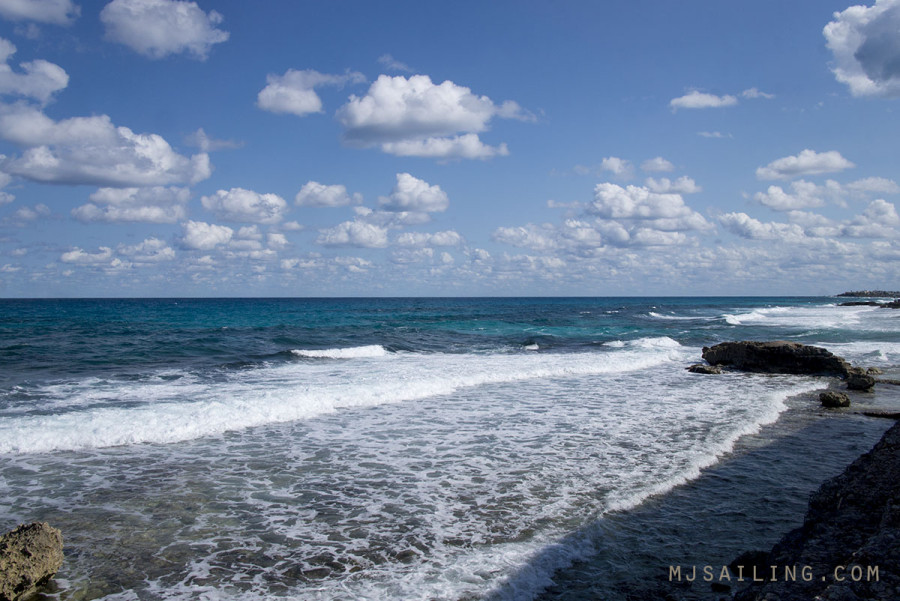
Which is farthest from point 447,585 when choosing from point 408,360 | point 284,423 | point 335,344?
point 335,344

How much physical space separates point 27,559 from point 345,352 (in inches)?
829

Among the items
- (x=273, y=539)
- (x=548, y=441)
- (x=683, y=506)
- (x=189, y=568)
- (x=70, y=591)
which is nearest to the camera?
(x=70, y=591)

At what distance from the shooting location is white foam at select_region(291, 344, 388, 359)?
24.2m

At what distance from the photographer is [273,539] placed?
568 centimetres

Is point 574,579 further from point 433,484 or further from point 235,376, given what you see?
point 235,376

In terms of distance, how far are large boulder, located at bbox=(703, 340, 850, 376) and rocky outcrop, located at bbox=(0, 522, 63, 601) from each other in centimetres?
1901

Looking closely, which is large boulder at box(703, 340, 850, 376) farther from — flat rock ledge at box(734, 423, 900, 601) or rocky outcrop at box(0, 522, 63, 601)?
rocky outcrop at box(0, 522, 63, 601)

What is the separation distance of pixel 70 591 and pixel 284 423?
253 inches

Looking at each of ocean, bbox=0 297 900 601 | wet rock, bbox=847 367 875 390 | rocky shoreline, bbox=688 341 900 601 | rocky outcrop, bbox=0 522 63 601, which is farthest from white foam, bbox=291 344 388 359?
rocky shoreline, bbox=688 341 900 601

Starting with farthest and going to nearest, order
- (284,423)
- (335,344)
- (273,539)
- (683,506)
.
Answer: (335,344) → (284,423) → (683,506) → (273,539)

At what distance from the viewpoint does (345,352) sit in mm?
25594

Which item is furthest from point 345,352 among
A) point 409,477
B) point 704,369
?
point 409,477

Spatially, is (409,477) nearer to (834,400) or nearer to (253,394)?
(253,394)

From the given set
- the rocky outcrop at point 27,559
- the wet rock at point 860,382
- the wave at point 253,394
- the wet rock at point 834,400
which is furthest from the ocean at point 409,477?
the wet rock at point 860,382
